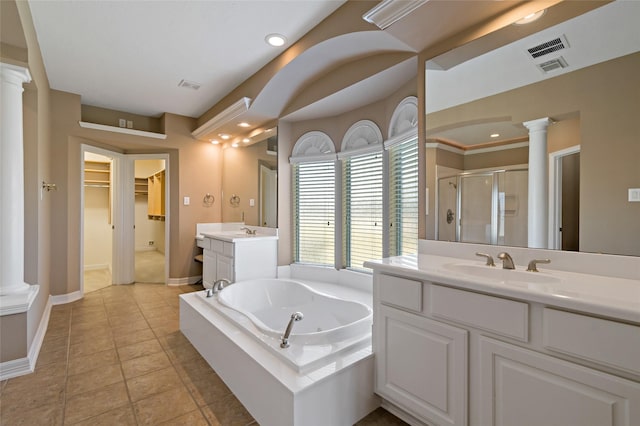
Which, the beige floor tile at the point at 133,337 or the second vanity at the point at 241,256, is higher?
the second vanity at the point at 241,256

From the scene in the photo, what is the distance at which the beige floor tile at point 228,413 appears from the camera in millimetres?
1642

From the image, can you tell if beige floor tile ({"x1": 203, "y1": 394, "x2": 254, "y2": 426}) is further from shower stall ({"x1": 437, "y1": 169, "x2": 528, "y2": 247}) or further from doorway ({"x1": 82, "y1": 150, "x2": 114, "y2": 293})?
doorway ({"x1": 82, "y1": 150, "x2": 114, "y2": 293})

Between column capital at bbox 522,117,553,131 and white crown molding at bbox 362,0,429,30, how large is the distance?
33.2 inches

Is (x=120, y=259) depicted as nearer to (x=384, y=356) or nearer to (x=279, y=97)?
(x=279, y=97)

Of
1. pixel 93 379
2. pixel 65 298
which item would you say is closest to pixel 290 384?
pixel 93 379

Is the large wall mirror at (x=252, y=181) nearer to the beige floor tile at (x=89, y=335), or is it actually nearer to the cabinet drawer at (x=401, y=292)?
the beige floor tile at (x=89, y=335)

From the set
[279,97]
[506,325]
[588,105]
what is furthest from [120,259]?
[588,105]

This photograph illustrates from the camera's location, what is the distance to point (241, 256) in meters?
3.47

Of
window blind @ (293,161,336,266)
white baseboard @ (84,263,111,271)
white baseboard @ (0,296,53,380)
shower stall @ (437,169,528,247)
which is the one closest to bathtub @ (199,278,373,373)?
window blind @ (293,161,336,266)

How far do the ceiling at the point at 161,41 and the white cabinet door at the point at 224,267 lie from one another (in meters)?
2.05

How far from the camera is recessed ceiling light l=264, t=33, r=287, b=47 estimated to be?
247 cm

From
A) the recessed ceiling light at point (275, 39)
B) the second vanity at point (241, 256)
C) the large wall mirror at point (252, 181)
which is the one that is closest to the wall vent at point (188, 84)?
the large wall mirror at point (252, 181)

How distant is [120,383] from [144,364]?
0.80 feet

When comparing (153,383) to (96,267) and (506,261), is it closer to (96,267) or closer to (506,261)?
(506,261)
